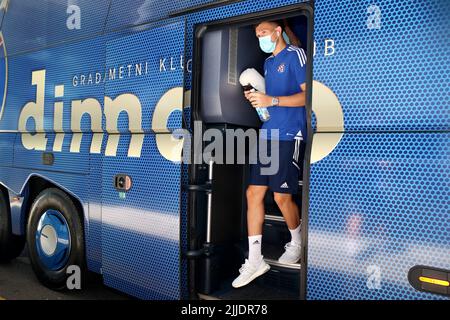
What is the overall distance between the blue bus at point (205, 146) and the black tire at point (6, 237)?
0.02m

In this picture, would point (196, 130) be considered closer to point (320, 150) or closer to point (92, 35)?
point (320, 150)

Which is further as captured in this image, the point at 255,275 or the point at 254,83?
the point at 254,83

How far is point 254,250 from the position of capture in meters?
3.01

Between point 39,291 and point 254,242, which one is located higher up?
point 254,242

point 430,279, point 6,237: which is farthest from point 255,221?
point 6,237

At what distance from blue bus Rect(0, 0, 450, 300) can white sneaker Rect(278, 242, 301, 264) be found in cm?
7

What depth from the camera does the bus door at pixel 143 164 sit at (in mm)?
2732

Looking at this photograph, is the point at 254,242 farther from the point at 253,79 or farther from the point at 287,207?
the point at 253,79

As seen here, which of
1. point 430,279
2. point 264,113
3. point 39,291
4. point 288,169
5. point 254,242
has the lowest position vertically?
point 39,291

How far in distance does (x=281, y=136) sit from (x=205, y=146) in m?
0.65

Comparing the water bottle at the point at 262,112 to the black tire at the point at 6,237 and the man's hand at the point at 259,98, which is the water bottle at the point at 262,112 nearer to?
the man's hand at the point at 259,98

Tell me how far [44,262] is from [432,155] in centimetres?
349

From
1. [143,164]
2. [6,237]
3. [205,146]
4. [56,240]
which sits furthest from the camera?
[6,237]

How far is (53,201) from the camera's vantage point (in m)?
3.68
